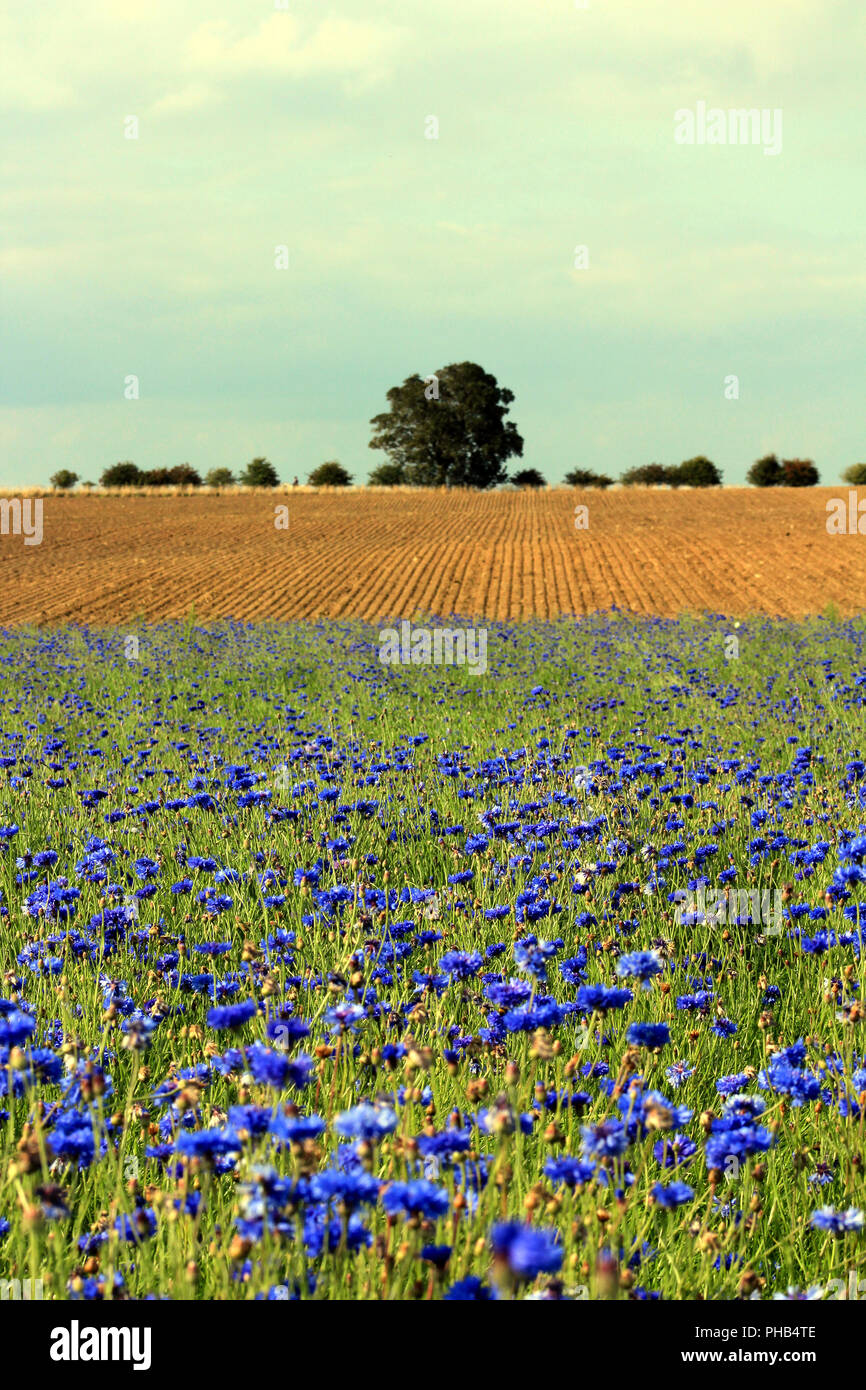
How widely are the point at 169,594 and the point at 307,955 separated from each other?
88.2ft

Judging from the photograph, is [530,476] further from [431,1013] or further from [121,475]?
[431,1013]

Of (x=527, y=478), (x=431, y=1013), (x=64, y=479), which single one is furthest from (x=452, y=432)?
(x=431, y=1013)

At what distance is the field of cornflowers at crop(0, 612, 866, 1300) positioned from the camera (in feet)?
5.36

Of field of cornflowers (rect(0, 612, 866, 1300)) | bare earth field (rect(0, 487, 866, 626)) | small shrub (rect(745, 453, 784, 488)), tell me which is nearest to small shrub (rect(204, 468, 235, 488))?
bare earth field (rect(0, 487, 866, 626))

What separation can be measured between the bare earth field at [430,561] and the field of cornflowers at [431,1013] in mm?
19042

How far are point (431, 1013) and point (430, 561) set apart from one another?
1276 inches

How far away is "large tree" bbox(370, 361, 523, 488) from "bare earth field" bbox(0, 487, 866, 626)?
1022 inches

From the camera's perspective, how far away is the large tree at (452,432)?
255 ft

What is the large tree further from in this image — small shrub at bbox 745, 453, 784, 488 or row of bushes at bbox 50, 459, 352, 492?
small shrub at bbox 745, 453, 784, 488

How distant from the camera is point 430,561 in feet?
115

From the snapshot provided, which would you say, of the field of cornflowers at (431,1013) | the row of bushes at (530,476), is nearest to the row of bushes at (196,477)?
the row of bushes at (530,476)

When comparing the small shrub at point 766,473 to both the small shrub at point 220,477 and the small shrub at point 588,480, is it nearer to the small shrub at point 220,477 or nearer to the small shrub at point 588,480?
the small shrub at point 588,480
